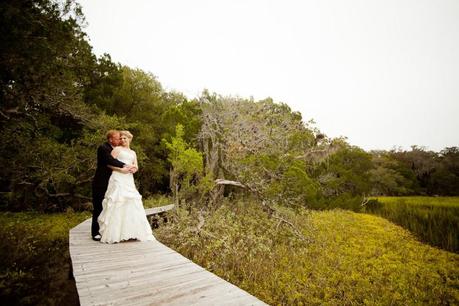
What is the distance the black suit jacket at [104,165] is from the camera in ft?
14.8

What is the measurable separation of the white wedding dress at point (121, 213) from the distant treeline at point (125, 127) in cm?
333

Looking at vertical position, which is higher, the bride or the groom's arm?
the groom's arm

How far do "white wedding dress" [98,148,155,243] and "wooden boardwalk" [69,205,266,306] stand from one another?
439 mm

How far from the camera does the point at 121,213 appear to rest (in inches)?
176

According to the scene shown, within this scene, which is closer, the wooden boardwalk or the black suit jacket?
the wooden boardwalk

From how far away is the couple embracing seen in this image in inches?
175

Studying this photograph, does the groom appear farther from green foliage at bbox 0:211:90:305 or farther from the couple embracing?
green foliage at bbox 0:211:90:305

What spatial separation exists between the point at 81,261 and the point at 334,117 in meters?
31.9

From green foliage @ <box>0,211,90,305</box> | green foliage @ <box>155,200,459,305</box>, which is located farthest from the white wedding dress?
green foliage @ <box>155,200,459,305</box>

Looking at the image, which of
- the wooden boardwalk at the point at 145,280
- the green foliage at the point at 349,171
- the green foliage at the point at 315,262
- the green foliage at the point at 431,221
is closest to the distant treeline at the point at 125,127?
the green foliage at the point at 349,171

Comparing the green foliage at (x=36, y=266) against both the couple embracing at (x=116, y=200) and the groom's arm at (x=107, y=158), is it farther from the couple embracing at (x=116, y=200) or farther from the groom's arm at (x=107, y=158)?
the groom's arm at (x=107, y=158)

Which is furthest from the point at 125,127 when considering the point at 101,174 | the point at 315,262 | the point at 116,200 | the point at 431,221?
the point at 431,221

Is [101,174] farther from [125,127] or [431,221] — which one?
[431,221]

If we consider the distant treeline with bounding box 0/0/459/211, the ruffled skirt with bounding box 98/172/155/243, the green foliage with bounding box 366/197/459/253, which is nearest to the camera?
the ruffled skirt with bounding box 98/172/155/243
